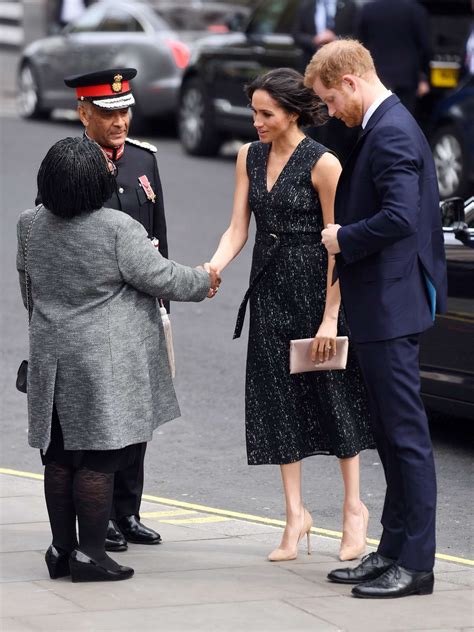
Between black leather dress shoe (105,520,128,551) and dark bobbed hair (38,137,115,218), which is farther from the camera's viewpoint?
black leather dress shoe (105,520,128,551)

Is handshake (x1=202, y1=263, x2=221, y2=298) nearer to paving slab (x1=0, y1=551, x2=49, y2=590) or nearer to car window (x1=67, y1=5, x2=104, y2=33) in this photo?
paving slab (x1=0, y1=551, x2=49, y2=590)

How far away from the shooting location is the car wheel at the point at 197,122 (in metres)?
18.5

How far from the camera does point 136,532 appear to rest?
629 cm

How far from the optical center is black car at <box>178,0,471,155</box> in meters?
16.9

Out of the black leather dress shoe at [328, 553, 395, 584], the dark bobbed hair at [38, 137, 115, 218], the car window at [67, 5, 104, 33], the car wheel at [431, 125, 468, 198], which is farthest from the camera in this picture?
the car window at [67, 5, 104, 33]

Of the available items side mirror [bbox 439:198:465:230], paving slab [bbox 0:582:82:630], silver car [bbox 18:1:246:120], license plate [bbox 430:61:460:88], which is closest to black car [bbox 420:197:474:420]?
side mirror [bbox 439:198:465:230]

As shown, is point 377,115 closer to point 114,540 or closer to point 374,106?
point 374,106

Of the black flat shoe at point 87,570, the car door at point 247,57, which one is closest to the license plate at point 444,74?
the car door at point 247,57

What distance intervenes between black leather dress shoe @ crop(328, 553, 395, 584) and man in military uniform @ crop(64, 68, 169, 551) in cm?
85

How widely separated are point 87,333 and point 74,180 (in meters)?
0.52

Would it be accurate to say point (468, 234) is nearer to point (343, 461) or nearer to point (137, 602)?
point (343, 461)

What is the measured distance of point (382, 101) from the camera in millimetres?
5430

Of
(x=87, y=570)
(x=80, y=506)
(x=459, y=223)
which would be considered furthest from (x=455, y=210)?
(x=87, y=570)

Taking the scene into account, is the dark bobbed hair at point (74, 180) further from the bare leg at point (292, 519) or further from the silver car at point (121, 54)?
the silver car at point (121, 54)
